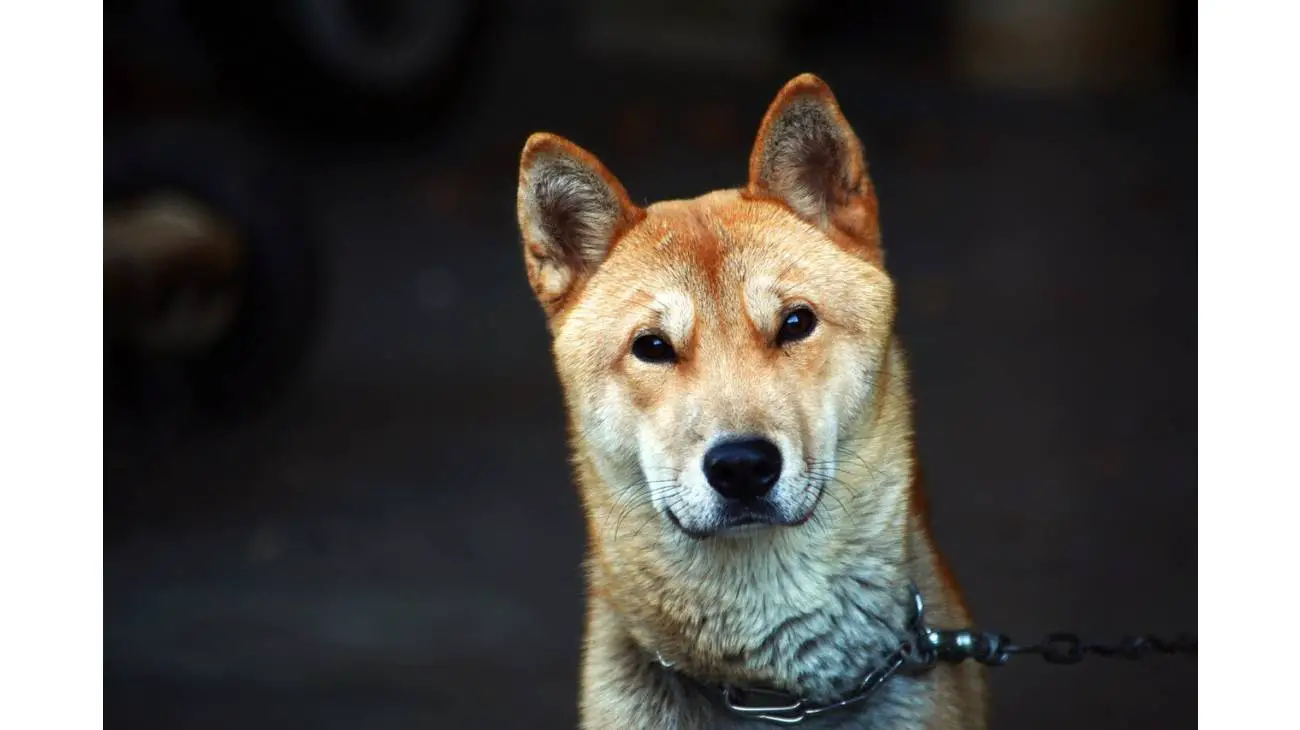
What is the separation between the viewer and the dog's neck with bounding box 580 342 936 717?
2.21 meters

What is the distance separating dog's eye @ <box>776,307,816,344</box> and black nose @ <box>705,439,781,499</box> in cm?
19

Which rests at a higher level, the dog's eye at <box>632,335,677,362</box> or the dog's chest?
the dog's eye at <box>632,335,677,362</box>

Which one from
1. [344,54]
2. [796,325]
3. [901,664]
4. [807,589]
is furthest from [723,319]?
[344,54]

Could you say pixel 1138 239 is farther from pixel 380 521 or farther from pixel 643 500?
pixel 380 521

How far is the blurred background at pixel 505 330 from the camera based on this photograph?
3.30 meters

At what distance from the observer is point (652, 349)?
219 centimetres

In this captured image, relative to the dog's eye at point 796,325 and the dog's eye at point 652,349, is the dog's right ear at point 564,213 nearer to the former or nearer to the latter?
the dog's eye at point 652,349

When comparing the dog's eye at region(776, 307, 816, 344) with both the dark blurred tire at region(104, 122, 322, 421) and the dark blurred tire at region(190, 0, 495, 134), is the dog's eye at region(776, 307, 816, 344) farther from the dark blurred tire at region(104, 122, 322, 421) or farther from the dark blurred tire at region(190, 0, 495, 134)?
the dark blurred tire at region(190, 0, 495, 134)

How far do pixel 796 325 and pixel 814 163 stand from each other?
25 cm

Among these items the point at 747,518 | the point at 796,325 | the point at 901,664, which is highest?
the point at 796,325
